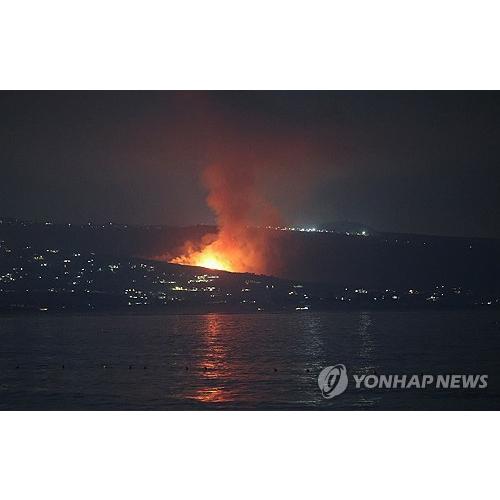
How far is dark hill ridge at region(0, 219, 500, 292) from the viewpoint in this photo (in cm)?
1989

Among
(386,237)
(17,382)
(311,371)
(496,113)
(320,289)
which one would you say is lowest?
(17,382)

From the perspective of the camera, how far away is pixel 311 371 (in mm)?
18469

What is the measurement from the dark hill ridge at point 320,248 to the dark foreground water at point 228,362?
8.41 feet

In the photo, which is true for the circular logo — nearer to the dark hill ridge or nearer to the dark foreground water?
the dark foreground water

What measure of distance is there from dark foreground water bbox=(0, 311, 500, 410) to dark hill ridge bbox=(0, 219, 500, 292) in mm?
2563

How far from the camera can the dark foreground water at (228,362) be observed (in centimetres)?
1391

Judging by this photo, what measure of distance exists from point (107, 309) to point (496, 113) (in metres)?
24.5

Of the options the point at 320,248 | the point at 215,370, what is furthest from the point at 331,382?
the point at 320,248

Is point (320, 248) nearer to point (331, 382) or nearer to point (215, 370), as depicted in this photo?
point (215, 370)

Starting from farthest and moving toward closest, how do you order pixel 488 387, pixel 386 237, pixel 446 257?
pixel 446 257 → pixel 386 237 → pixel 488 387

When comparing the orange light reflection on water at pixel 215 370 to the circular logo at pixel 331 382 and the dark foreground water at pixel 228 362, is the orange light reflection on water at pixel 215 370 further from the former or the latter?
the circular logo at pixel 331 382

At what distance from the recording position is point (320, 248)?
85.0 ft

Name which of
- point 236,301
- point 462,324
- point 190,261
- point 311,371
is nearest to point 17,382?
point 311,371

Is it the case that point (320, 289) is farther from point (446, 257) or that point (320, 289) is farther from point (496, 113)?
point (496, 113)
